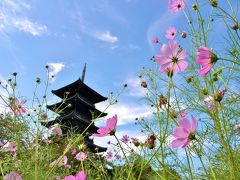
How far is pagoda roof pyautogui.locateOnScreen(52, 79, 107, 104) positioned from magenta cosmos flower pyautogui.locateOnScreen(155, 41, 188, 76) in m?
18.6

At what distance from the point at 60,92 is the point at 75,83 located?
39.3 inches

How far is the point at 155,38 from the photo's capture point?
2078 millimetres

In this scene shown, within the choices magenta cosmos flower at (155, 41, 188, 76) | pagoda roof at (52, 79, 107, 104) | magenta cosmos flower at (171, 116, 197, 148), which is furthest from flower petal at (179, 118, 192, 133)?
pagoda roof at (52, 79, 107, 104)

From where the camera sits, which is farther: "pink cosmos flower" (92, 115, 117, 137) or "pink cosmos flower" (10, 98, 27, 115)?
"pink cosmos flower" (10, 98, 27, 115)

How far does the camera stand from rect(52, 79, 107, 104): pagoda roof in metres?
19.5

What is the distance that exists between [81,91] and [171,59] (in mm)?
19252

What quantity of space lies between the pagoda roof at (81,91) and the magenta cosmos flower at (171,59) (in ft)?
61.0

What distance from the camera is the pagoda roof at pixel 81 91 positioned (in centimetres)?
1952

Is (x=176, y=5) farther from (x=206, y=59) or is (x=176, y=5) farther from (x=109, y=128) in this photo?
(x=109, y=128)

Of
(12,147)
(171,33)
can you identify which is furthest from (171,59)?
(12,147)

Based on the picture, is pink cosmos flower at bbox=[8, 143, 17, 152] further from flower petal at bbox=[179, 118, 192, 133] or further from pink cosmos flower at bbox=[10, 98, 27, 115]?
flower petal at bbox=[179, 118, 192, 133]

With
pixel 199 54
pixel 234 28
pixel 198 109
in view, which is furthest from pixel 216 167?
A: pixel 199 54

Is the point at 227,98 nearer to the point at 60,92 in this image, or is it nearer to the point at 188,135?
the point at 188,135

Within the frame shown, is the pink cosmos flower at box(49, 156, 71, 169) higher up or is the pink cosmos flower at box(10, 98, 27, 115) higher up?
the pink cosmos flower at box(10, 98, 27, 115)
